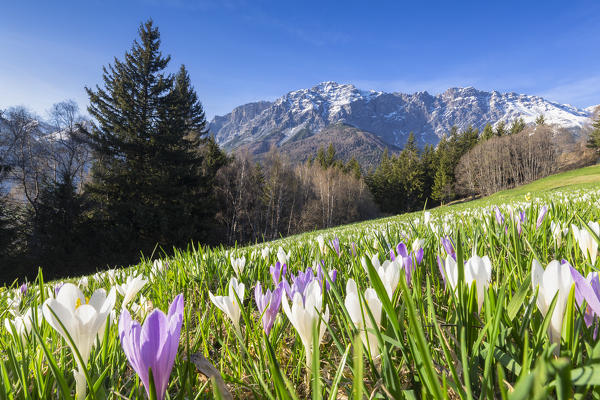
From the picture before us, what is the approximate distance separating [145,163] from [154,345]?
23469 mm

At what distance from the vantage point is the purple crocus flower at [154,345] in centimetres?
41

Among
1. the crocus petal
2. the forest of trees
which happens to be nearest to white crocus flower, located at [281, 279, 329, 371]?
the crocus petal

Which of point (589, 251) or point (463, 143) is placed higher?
point (463, 143)

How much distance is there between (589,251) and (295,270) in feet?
3.61

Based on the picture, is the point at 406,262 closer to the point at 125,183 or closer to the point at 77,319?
the point at 77,319

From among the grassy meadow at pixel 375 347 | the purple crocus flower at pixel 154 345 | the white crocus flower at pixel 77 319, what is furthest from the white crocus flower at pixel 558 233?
the white crocus flower at pixel 77 319

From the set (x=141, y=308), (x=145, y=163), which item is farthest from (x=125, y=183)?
(x=141, y=308)

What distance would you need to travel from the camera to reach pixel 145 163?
69.2 feet

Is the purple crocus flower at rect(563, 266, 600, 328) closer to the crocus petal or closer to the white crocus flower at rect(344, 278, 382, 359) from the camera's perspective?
the crocus petal

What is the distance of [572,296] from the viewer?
419mm

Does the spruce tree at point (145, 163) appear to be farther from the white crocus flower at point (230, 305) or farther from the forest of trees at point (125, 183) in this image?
the white crocus flower at point (230, 305)

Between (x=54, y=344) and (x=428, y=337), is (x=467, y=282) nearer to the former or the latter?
(x=428, y=337)

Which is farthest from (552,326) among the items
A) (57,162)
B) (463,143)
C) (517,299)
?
(463,143)

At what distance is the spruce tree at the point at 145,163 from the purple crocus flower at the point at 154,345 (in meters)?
20.5
